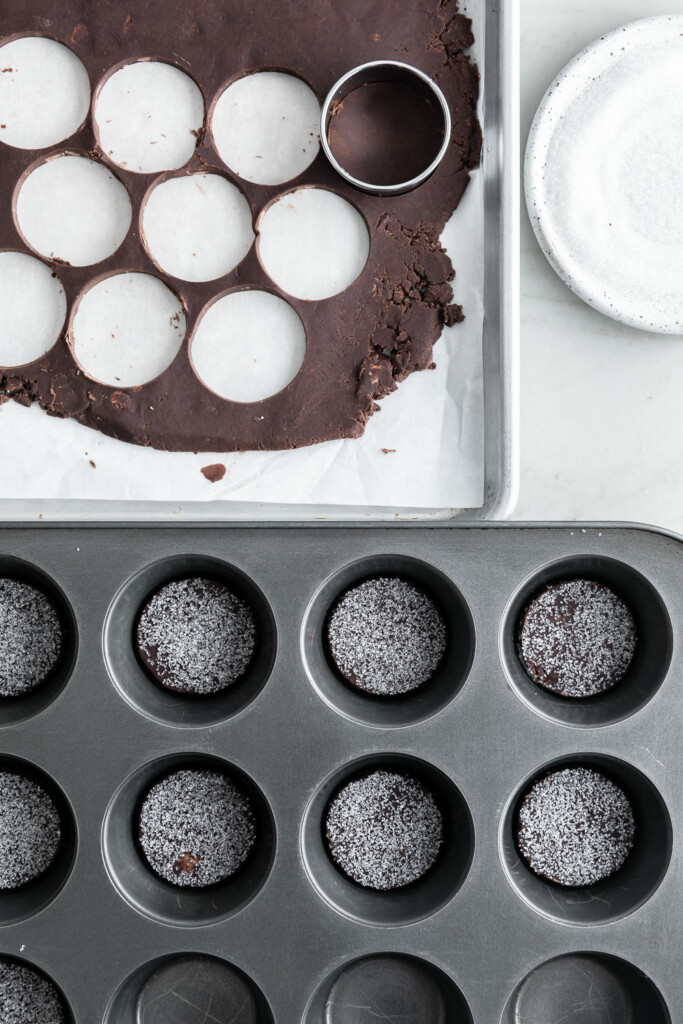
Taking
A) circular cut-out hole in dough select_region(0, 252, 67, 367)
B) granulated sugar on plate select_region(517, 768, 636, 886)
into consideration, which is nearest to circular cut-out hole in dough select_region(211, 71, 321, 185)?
circular cut-out hole in dough select_region(0, 252, 67, 367)

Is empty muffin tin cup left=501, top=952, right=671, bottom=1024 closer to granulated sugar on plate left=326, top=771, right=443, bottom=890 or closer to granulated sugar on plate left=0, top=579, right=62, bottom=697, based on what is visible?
granulated sugar on plate left=326, top=771, right=443, bottom=890

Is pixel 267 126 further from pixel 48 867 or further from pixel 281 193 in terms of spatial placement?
Answer: pixel 48 867

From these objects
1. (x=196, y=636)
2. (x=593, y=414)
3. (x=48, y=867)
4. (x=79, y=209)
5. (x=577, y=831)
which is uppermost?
(x=79, y=209)

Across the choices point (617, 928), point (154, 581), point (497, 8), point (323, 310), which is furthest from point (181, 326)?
point (617, 928)

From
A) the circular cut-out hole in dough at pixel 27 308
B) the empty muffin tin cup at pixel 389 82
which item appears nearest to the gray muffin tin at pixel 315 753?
the circular cut-out hole in dough at pixel 27 308

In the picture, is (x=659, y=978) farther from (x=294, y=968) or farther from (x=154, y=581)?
(x=154, y=581)

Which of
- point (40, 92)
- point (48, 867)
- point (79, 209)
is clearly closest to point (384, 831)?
point (48, 867)
